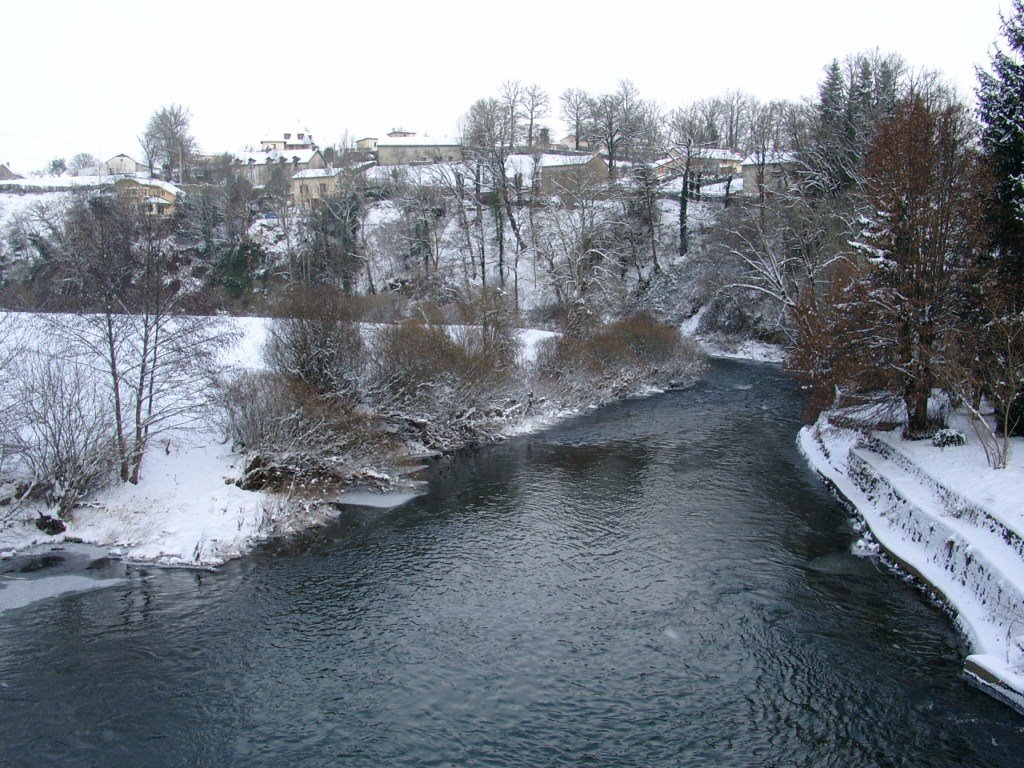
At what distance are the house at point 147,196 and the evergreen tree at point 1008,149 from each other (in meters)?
23.3

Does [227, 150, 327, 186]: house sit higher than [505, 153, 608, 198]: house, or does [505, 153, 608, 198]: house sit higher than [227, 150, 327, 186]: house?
[227, 150, 327, 186]: house

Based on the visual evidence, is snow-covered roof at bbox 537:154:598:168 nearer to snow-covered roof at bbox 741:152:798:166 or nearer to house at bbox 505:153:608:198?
house at bbox 505:153:608:198

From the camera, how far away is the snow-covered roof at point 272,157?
79.1 metres

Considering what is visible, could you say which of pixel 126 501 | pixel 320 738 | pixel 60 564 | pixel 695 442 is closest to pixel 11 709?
pixel 320 738

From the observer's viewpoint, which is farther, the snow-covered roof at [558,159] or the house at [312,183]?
the house at [312,183]

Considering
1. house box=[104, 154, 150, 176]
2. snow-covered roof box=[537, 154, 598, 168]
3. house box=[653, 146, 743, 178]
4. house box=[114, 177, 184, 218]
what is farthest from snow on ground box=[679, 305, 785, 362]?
house box=[104, 154, 150, 176]

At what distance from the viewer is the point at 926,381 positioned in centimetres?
1777

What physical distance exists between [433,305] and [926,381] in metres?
19.9

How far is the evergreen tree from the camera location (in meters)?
16.9

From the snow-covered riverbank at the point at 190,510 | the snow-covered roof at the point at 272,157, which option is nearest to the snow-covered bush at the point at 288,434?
the snow-covered riverbank at the point at 190,510

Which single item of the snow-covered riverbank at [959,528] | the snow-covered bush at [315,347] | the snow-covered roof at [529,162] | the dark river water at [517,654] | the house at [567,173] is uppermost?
the snow-covered roof at [529,162]

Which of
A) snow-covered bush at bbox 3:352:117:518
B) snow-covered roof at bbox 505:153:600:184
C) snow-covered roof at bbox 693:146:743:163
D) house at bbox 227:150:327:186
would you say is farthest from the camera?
house at bbox 227:150:327:186

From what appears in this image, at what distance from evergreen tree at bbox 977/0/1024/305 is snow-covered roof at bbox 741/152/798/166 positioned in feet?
115

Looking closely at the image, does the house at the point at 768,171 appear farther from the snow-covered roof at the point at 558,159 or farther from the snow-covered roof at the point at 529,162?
the snow-covered roof at the point at 558,159
